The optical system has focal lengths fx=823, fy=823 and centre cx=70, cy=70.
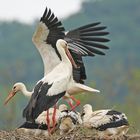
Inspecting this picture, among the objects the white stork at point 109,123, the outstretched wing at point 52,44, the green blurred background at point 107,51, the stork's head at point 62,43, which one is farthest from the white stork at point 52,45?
Answer: the green blurred background at point 107,51

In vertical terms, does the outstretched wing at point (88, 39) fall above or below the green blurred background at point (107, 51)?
below

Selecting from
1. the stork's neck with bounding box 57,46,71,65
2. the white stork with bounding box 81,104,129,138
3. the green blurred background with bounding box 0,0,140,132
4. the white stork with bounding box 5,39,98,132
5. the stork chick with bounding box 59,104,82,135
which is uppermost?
the green blurred background with bounding box 0,0,140,132

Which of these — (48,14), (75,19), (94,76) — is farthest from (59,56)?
Result: (75,19)

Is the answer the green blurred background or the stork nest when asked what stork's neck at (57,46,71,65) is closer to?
the stork nest

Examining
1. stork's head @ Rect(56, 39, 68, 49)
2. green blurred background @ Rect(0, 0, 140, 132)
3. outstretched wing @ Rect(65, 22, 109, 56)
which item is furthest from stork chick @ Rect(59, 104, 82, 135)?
green blurred background @ Rect(0, 0, 140, 132)

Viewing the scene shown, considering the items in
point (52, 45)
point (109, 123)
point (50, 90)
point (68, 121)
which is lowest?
point (109, 123)

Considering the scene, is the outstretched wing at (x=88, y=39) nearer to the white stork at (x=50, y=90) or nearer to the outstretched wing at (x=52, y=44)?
the outstretched wing at (x=52, y=44)

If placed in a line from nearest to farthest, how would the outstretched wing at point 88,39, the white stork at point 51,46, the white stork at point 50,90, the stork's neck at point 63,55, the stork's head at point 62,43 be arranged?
the white stork at point 50,90, the stork's neck at point 63,55, the stork's head at point 62,43, the white stork at point 51,46, the outstretched wing at point 88,39

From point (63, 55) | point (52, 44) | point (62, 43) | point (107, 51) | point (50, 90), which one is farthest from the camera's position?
point (107, 51)

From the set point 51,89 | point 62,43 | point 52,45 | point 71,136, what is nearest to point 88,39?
point 52,45

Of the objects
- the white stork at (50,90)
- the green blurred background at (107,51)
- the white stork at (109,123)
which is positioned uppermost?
the green blurred background at (107,51)

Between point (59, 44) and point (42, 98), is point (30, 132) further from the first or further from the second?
point (59, 44)

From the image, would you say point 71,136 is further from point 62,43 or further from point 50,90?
point 62,43

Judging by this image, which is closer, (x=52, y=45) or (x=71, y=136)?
(x=71, y=136)
